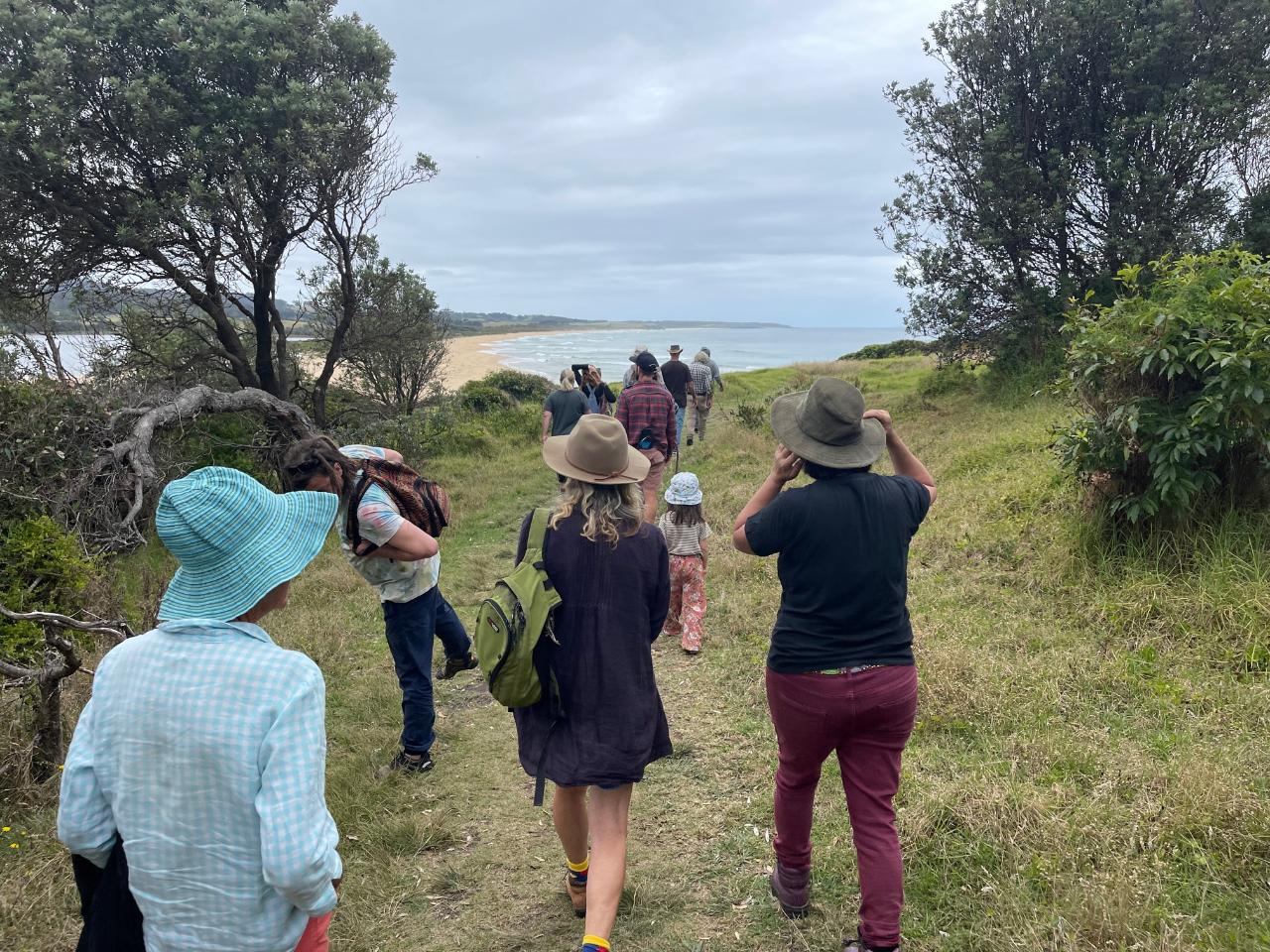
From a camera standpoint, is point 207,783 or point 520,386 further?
point 520,386

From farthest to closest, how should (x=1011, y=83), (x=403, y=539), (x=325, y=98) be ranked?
(x=1011, y=83)
(x=325, y=98)
(x=403, y=539)

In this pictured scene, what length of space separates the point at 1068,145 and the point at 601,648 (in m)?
15.2

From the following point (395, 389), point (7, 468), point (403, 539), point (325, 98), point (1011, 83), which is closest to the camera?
point (403, 539)

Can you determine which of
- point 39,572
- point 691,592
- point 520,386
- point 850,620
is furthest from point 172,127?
point 520,386

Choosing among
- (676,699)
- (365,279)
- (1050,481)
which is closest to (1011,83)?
(1050,481)

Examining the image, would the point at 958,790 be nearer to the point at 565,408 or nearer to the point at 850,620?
the point at 850,620

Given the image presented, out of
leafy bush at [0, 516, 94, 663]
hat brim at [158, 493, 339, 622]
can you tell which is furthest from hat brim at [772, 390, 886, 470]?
leafy bush at [0, 516, 94, 663]

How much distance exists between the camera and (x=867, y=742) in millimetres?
2646

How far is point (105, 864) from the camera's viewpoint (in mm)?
1815

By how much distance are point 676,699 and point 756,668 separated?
60 centimetres

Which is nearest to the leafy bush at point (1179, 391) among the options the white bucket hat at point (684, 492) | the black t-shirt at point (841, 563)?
the white bucket hat at point (684, 492)

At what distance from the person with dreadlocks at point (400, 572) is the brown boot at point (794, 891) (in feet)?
6.44

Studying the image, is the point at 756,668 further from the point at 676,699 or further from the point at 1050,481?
the point at 1050,481

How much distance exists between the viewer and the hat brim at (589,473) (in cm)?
278
